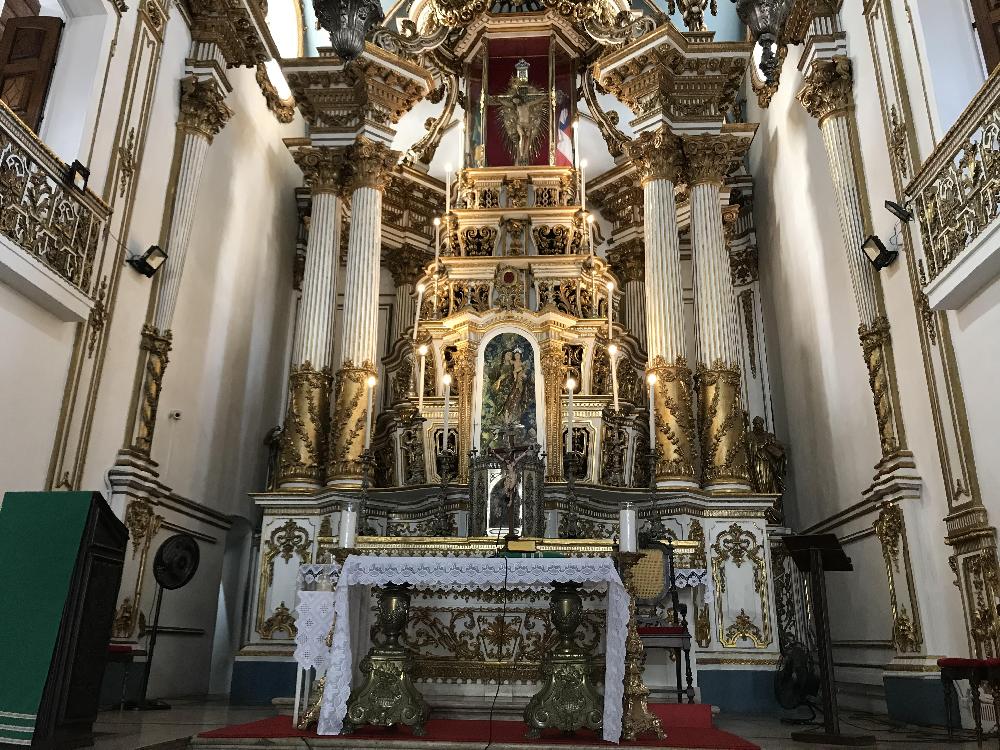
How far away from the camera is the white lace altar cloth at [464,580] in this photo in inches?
196

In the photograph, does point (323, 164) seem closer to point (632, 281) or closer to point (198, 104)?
point (198, 104)

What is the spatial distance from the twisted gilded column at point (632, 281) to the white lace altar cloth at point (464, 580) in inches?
284

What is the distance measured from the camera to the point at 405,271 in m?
12.8

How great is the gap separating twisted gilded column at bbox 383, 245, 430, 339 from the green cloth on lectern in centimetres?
831

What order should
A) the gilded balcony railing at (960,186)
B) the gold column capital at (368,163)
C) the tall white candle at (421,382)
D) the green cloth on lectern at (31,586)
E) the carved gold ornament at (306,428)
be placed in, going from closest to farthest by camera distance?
the green cloth on lectern at (31,586) < the gilded balcony railing at (960,186) < the carved gold ornament at (306,428) < the tall white candle at (421,382) < the gold column capital at (368,163)

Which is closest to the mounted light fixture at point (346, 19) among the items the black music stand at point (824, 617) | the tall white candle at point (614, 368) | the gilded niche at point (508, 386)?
the gilded niche at point (508, 386)

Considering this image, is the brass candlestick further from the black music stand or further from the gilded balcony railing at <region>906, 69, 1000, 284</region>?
the gilded balcony railing at <region>906, 69, 1000, 284</region>

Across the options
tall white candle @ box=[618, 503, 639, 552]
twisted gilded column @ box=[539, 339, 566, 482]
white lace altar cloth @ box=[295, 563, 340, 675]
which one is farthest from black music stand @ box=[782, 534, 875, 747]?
twisted gilded column @ box=[539, 339, 566, 482]

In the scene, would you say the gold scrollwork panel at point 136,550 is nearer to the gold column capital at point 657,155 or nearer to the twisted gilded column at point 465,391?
the twisted gilded column at point 465,391

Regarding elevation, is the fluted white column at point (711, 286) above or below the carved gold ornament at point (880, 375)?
above

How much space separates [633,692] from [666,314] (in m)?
5.76

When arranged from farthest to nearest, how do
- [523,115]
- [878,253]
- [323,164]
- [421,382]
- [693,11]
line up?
1. [523,115]
2. [693,11]
3. [323,164]
4. [421,382]
5. [878,253]

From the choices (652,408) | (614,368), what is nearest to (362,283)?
(614,368)

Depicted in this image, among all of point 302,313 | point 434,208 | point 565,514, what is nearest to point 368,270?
point 302,313
